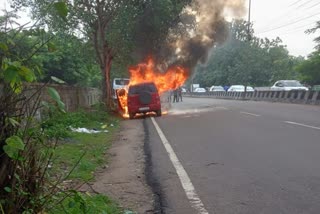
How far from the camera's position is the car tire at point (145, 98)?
73.1ft

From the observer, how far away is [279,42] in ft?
265

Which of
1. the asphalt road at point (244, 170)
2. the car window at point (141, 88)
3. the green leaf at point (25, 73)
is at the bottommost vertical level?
the asphalt road at point (244, 170)

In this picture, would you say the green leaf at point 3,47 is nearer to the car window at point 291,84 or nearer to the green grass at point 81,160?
the green grass at point 81,160

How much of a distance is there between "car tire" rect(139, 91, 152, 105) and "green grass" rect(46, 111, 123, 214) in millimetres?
3880

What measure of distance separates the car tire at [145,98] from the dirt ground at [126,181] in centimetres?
1082

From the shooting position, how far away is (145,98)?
878 inches

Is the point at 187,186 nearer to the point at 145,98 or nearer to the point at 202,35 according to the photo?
the point at 145,98

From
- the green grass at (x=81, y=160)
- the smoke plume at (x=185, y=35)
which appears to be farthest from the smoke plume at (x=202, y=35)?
the green grass at (x=81, y=160)

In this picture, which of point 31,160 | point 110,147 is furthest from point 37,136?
point 110,147

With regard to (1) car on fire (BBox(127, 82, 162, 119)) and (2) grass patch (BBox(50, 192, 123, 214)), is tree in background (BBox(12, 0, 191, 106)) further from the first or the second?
(2) grass patch (BBox(50, 192, 123, 214))

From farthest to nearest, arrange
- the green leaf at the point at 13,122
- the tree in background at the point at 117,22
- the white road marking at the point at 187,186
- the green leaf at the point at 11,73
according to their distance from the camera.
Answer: the tree in background at the point at 117,22
the white road marking at the point at 187,186
the green leaf at the point at 13,122
the green leaf at the point at 11,73

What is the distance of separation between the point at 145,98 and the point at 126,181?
49.7 ft

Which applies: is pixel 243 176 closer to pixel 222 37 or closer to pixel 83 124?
pixel 83 124

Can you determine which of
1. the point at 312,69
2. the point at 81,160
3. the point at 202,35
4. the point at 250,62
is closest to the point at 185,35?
the point at 202,35
